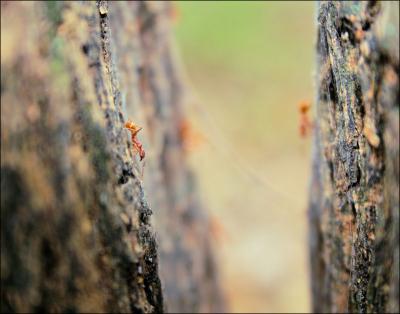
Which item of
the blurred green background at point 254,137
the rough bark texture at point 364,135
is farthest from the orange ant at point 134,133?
the blurred green background at point 254,137

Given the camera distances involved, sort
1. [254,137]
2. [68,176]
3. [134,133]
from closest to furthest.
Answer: [68,176]
[134,133]
[254,137]

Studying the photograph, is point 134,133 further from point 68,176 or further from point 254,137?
point 254,137

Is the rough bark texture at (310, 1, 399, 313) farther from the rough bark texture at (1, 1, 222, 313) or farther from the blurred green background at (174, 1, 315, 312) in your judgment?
the blurred green background at (174, 1, 315, 312)

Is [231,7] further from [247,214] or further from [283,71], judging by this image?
[247,214]

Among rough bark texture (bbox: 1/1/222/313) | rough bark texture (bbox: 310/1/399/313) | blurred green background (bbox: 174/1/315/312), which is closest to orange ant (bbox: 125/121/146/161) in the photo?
rough bark texture (bbox: 1/1/222/313)

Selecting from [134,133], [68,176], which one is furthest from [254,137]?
[68,176]

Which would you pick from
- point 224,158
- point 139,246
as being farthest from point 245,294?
point 139,246
